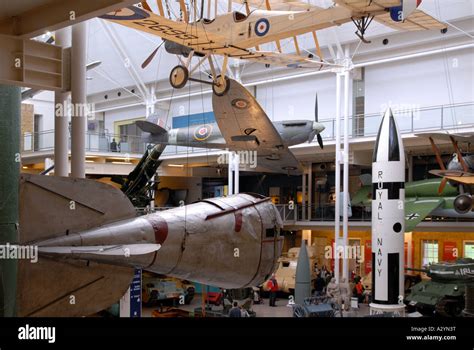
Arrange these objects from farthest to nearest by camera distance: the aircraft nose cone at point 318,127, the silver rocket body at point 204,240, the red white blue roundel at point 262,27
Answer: the aircraft nose cone at point 318,127
the red white blue roundel at point 262,27
the silver rocket body at point 204,240

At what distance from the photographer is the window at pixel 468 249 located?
41.4 ft

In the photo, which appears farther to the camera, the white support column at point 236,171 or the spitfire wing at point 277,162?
the spitfire wing at point 277,162

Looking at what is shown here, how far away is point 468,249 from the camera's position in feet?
42.1

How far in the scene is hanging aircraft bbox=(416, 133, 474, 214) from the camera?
35.5ft

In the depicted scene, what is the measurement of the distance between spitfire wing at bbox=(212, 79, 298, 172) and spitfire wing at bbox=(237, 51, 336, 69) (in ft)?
5.30

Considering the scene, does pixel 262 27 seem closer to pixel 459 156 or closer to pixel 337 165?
pixel 337 165

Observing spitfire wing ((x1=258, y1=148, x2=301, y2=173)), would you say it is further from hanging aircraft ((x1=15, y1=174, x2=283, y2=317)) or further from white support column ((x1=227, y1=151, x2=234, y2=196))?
hanging aircraft ((x1=15, y1=174, x2=283, y2=317))

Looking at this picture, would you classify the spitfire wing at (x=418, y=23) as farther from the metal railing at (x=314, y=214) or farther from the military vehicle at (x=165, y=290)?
the military vehicle at (x=165, y=290)

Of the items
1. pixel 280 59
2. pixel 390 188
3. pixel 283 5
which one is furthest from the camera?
pixel 390 188

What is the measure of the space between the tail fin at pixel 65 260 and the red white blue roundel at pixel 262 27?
417cm

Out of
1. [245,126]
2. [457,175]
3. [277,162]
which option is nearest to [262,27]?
[245,126]

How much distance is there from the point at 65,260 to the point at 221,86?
3.56m

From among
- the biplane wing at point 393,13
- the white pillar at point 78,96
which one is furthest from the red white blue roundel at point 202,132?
the biplane wing at point 393,13

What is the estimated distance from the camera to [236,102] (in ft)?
24.8
